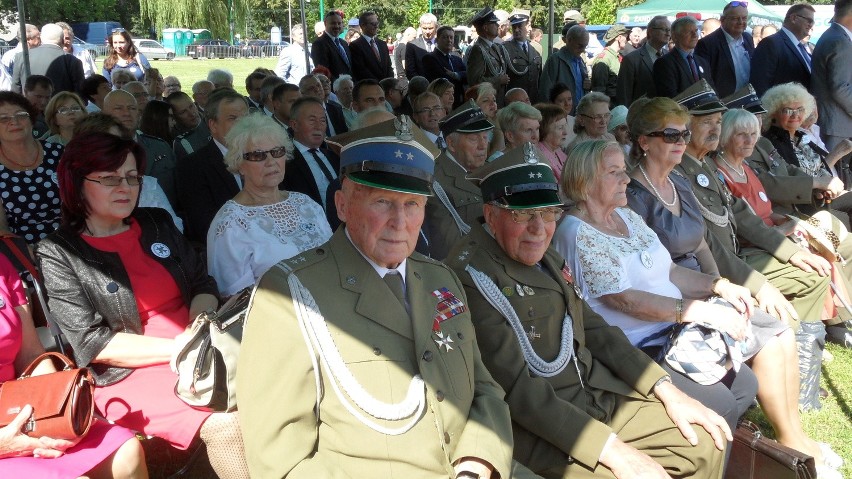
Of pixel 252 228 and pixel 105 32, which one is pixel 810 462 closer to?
pixel 252 228

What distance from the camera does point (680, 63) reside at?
7.48m

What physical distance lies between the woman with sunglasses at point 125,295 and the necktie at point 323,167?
1.85 m

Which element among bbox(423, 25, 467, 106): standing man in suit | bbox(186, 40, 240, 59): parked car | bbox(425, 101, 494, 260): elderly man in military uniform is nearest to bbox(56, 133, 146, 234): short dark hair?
bbox(425, 101, 494, 260): elderly man in military uniform

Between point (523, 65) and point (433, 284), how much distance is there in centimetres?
690

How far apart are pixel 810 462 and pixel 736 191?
2.42m

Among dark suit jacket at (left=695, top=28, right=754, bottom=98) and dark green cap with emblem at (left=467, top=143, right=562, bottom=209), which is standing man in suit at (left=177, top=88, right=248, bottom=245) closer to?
dark green cap with emblem at (left=467, top=143, right=562, bottom=209)

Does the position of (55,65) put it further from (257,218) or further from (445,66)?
(257,218)

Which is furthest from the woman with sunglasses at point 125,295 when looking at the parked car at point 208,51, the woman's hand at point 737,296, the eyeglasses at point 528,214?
the parked car at point 208,51

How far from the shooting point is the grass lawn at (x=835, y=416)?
12.3ft

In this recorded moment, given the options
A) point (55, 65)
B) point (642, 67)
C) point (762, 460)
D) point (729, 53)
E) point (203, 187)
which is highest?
point (729, 53)

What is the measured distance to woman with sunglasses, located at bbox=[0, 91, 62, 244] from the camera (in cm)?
391

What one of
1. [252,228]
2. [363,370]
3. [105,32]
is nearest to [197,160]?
[252,228]

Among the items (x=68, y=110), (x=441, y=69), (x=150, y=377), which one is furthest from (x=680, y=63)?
(x=150, y=377)

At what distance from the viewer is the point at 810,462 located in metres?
2.69
